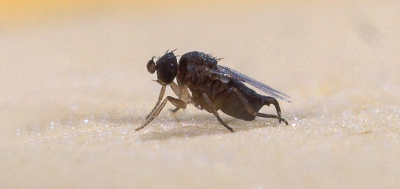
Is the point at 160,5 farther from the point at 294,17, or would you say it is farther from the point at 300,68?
the point at 300,68

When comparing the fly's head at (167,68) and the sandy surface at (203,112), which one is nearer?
the sandy surface at (203,112)

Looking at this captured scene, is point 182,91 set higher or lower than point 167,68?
lower

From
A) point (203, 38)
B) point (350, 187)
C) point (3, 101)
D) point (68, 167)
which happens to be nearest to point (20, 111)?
point (3, 101)

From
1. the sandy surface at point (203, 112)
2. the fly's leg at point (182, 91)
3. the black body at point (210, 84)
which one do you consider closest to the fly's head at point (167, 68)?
the black body at point (210, 84)

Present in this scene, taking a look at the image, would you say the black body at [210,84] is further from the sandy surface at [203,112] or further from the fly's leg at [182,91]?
the sandy surface at [203,112]

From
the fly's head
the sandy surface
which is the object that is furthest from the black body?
the sandy surface

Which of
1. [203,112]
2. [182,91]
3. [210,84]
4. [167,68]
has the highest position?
[167,68]

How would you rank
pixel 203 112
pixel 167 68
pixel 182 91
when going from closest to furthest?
pixel 167 68, pixel 182 91, pixel 203 112

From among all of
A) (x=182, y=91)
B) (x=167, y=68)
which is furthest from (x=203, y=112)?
(x=167, y=68)

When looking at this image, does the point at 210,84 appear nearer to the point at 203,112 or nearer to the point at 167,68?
the point at 167,68
